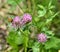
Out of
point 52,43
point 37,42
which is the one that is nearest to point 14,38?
point 37,42

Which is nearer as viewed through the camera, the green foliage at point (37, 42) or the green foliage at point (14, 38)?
the green foliage at point (37, 42)

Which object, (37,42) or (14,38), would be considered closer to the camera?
(37,42)

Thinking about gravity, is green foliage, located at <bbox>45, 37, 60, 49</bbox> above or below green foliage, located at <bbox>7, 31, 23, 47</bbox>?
below

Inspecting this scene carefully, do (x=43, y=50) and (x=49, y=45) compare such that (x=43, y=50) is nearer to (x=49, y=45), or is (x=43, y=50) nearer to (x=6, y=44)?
(x=49, y=45)

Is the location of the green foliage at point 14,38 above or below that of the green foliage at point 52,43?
above

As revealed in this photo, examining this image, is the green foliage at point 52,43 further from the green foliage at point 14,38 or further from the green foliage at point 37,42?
the green foliage at point 14,38

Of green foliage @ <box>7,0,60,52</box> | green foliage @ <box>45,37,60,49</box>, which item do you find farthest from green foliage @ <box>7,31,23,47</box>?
green foliage @ <box>45,37,60,49</box>

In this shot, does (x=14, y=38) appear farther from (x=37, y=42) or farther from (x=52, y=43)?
(x=52, y=43)

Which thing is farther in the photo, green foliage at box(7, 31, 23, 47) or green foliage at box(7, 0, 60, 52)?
green foliage at box(7, 31, 23, 47)

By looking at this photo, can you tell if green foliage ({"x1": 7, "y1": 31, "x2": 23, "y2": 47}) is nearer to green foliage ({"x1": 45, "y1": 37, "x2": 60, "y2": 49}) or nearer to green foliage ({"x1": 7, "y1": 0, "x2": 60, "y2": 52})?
green foliage ({"x1": 7, "y1": 0, "x2": 60, "y2": 52})

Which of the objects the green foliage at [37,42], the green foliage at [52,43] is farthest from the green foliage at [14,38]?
the green foliage at [52,43]

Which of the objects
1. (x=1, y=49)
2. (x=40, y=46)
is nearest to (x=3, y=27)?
(x=1, y=49)
